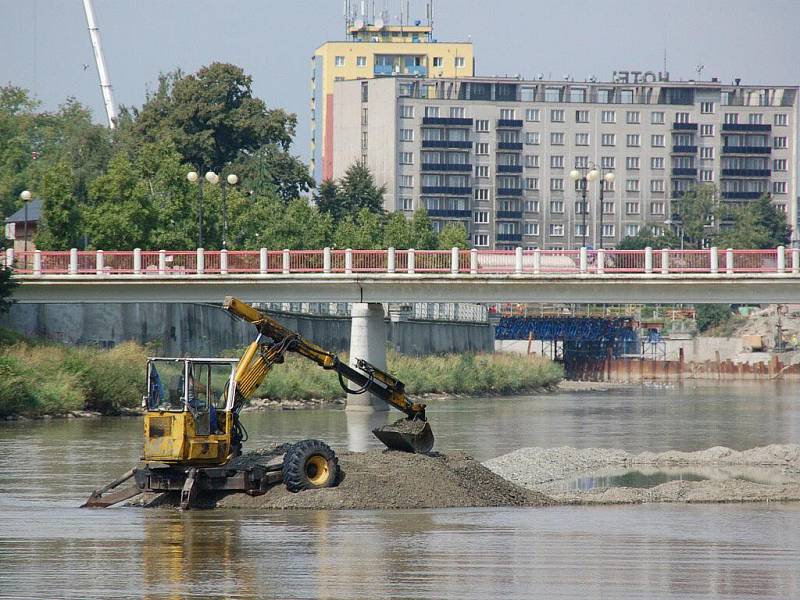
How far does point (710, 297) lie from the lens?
193ft

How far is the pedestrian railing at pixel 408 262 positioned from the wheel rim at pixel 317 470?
34.4 m

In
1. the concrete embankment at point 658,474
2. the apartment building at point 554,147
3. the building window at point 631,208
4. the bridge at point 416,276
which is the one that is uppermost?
the apartment building at point 554,147

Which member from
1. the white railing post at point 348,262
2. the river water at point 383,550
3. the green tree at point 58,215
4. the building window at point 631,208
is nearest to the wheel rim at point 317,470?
the river water at point 383,550

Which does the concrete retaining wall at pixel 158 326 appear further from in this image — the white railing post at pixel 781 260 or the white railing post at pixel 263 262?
the white railing post at pixel 781 260

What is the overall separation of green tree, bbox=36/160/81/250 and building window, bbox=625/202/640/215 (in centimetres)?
10036

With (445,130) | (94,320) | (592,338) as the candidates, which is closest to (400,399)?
(94,320)

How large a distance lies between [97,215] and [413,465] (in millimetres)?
50320

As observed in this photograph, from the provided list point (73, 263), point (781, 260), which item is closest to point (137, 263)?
point (73, 263)

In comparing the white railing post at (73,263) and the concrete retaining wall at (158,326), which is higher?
the white railing post at (73,263)

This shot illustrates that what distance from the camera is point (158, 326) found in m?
72.3

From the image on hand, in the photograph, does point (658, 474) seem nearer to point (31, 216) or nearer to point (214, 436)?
point (214, 436)

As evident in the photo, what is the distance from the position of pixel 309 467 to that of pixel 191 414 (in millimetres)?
2466

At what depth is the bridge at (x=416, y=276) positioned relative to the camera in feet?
192

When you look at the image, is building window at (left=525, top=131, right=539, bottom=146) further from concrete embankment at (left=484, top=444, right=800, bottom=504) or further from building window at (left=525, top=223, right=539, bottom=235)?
concrete embankment at (left=484, top=444, right=800, bottom=504)
